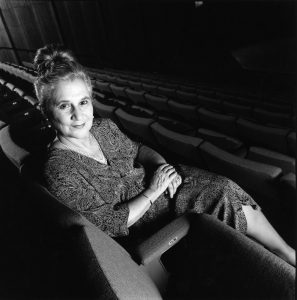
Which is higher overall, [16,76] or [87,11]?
[87,11]

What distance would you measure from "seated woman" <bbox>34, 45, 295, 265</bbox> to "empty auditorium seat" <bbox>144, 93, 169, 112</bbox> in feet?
3.72

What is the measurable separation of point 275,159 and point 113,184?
476mm

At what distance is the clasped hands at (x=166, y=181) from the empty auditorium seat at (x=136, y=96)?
1403 mm

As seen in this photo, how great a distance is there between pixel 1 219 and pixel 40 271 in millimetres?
341

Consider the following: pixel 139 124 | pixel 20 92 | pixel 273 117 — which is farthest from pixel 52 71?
pixel 20 92

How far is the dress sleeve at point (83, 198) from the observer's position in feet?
2.00

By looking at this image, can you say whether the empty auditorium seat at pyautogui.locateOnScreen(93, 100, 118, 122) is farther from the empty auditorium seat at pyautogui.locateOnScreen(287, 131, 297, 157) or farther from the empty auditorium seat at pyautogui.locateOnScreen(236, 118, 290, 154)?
the empty auditorium seat at pyautogui.locateOnScreen(287, 131, 297, 157)

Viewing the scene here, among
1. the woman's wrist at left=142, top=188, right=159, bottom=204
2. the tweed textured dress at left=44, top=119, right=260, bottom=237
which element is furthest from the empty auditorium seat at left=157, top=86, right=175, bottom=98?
the woman's wrist at left=142, top=188, right=159, bottom=204

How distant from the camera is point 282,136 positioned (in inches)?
41.5

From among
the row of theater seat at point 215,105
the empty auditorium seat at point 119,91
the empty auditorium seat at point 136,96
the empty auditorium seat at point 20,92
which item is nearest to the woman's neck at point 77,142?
the row of theater seat at point 215,105

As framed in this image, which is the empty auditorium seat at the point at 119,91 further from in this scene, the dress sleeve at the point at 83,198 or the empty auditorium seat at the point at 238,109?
the dress sleeve at the point at 83,198

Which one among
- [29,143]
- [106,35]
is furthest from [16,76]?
→ [29,143]

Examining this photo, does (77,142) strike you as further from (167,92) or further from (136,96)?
(167,92)

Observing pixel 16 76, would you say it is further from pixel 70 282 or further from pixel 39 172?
pixel 70 282
